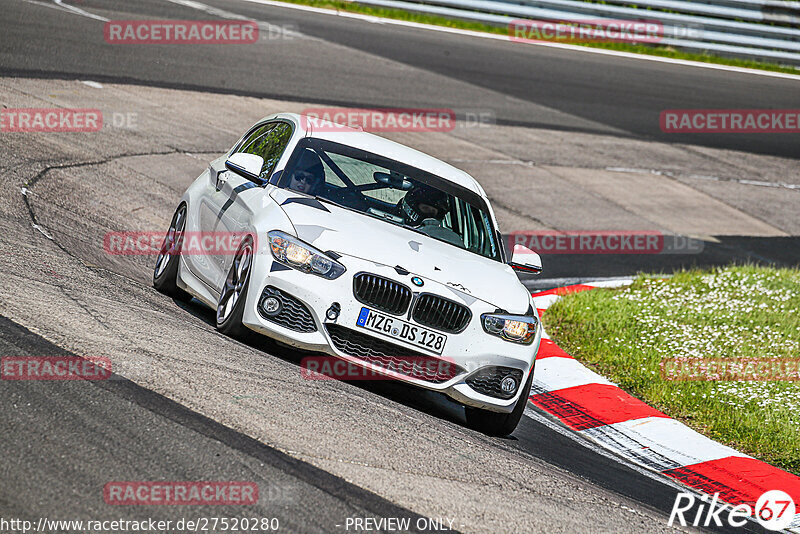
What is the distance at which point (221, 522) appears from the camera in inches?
154

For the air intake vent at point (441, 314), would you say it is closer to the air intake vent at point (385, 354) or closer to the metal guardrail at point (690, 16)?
the air intake vent at point (385, 354)

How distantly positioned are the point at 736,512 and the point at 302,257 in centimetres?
302

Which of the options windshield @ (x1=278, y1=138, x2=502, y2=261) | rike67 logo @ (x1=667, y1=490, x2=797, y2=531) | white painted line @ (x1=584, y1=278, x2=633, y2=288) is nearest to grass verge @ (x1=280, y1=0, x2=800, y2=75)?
white painted line @ (x1=584, y1=278, x2=633, y2=288)

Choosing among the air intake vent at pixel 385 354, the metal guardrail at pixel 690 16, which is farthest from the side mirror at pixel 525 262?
the metal guardrail at pixel 690 16

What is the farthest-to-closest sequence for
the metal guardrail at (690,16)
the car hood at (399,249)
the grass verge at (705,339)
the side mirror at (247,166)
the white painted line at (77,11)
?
the metal guardrail at (690,16)
the white painted line at (77,11)
the grass verge at (705,339)
the side mirror at (247,166)
the car hood at (399,249)

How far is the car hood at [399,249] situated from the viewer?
6215mm

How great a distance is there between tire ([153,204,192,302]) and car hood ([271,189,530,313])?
1.23m

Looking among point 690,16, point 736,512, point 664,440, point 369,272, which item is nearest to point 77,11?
point 369,272

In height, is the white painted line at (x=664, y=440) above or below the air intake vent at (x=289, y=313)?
below

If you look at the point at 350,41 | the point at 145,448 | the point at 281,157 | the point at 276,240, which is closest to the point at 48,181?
the point at 281,157

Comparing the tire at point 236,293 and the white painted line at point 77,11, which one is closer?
the tire at point 236,293

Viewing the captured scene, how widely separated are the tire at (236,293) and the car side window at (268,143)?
804mm

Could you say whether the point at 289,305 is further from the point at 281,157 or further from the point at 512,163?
the point at 512,163

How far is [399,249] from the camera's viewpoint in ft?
20.8
